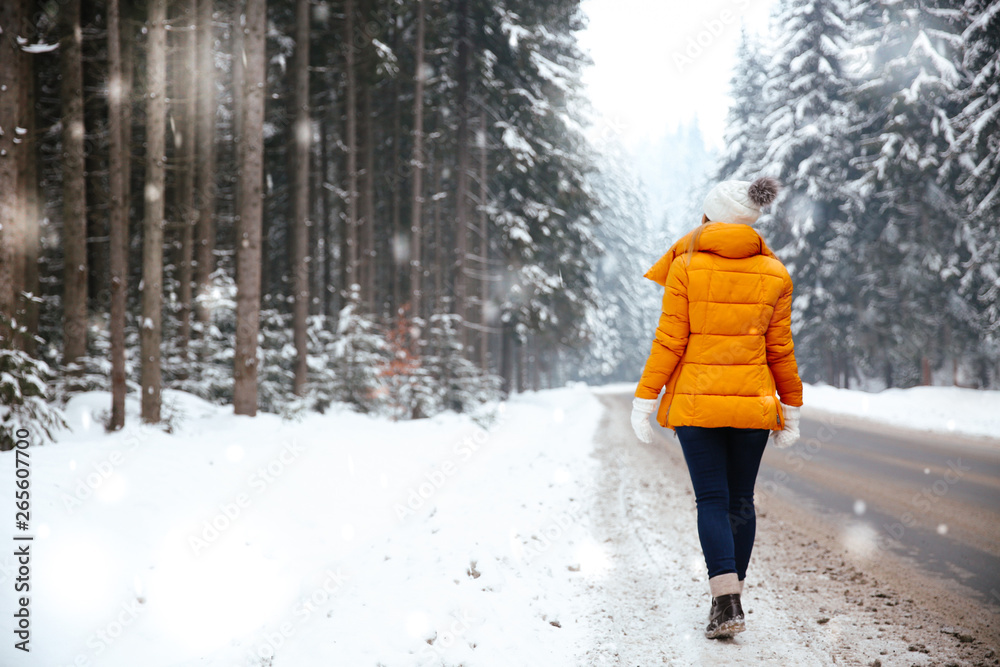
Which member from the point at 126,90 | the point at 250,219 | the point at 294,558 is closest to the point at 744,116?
the point at 250,219

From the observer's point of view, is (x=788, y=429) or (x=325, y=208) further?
(x=325, y=208)

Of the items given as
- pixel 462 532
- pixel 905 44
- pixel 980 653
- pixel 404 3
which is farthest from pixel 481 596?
pixel 905 44

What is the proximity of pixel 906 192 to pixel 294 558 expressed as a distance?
2612 centimetres

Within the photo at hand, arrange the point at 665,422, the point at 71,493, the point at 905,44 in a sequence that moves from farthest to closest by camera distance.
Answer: the point at 905,44 < the point at 71,493 < the point at 665,422

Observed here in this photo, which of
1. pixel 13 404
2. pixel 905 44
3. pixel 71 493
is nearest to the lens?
pixel 71 493

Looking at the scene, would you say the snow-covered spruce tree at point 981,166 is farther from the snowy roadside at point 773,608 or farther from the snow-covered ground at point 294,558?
the snow-covered ground at point 294,558

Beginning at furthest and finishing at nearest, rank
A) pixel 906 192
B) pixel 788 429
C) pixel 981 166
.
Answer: pixel 906 192 → pixel 981 166 → pixel 788 429

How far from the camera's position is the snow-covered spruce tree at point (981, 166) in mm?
16719

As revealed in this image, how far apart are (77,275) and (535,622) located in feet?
32.9

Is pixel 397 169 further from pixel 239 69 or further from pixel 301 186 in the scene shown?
pixel 239 69

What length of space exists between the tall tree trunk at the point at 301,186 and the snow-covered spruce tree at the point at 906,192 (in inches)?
802

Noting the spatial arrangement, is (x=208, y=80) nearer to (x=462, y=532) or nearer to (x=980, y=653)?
(x=462, y=532)

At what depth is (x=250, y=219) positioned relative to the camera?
9086mm

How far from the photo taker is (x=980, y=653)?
2.92 meters
